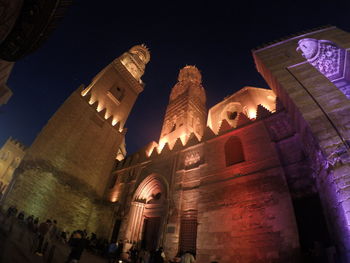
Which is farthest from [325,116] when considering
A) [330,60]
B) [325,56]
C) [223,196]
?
[223,196]

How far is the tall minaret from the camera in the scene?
19163 millimetres

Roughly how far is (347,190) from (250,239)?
461 centimetres

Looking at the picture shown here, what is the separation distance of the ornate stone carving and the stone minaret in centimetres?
1539

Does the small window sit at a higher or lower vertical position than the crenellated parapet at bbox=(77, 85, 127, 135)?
higher

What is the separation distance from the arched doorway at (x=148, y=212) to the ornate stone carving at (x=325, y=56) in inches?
405

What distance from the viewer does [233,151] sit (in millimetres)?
11070

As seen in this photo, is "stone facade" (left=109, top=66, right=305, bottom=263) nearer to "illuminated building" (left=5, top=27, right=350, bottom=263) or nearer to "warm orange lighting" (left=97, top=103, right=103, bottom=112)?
"illuminated building" (left=5, top=27, right=350, bottom=263)

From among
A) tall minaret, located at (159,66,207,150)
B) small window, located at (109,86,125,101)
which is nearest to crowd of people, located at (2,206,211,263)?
tall minaret, located at (159,66,207,150)

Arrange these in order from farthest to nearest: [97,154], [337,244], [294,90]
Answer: [97,154]
[294,90]
[337,244]

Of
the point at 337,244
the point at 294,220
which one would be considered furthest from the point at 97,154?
the point at 337,244

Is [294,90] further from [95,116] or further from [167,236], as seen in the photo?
[95,116]

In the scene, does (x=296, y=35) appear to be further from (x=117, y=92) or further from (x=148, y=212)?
(x=117, y=92)

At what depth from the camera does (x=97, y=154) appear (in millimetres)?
16391

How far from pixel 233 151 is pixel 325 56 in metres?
6.06
